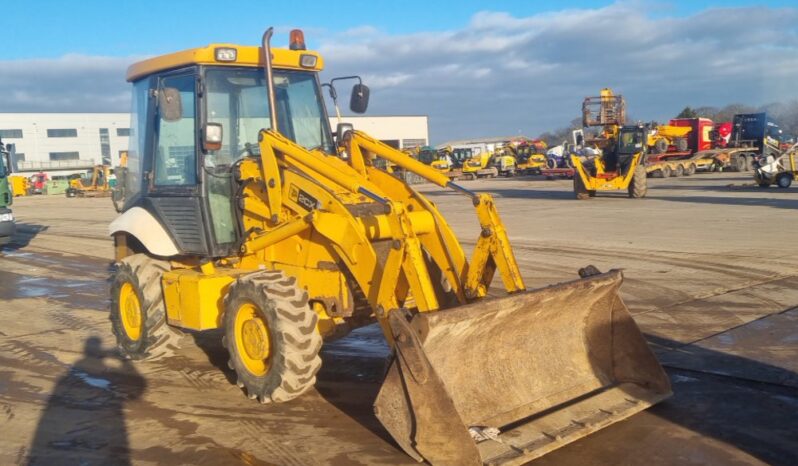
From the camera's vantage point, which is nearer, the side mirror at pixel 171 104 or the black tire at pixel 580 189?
the side mirror at pixel 171 104

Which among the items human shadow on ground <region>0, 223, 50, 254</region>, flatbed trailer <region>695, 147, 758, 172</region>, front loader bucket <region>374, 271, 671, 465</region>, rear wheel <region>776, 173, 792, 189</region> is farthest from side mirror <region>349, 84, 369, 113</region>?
flatbed trailer <region>695, 147, 758, 172</region>

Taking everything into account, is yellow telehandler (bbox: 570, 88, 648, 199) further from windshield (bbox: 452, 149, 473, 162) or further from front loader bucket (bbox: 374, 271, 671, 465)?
windshield (bbox: 452, 149, 473, 162)

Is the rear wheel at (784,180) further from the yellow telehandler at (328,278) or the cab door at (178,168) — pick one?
the cab door at (178,168)

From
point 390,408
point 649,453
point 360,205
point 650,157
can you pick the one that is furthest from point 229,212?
point 650,157

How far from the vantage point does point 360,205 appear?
5.94m

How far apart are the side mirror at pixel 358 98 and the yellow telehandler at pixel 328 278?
0.01m

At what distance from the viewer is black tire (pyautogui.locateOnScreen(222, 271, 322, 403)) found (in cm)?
546

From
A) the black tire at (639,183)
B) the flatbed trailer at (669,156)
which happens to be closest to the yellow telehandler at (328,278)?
the black tire at (639,183)

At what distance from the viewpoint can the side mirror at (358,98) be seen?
738cm

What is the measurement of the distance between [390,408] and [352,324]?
66.0 inches

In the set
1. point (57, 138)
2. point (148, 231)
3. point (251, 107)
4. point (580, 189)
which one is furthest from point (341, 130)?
point (57, 138)

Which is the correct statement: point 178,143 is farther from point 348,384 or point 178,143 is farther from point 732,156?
point 732,156

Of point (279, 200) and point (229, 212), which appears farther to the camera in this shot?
point (229, 212)

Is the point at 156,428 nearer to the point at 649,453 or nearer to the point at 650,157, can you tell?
the point at 649,453
